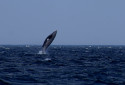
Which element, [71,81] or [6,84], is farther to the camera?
[71,81]

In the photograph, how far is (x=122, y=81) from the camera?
67.4ft

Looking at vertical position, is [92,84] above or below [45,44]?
below

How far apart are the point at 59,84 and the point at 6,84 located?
270cm

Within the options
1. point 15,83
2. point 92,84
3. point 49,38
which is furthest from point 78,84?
point 49,38

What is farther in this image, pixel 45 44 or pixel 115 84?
pixel 45 44

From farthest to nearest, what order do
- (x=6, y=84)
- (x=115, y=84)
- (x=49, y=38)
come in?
(x=49, y=38) → (x=115, y=84) → (x=6, y=84)

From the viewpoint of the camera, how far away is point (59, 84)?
18.5m

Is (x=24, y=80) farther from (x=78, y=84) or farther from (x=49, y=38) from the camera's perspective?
(x=49, y=38)

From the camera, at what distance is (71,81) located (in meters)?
19.8

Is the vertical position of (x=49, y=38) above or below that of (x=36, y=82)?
above

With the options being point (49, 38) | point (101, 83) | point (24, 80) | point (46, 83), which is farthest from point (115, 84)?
point (49, 38)

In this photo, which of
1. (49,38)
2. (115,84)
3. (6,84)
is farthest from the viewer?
(49,38)

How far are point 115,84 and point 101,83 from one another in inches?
30.3

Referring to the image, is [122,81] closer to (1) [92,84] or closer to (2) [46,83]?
(1) [92,84]
